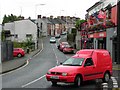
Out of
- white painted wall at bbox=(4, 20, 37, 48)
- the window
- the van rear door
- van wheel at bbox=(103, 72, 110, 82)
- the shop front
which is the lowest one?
van wheel at bbox=(103, 72, 110, 82)

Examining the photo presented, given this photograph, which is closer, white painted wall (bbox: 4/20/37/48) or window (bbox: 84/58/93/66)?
window (bbox: 84/58/93/66)

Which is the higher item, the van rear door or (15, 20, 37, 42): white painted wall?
(15, 20, 37, 42): white painted wall

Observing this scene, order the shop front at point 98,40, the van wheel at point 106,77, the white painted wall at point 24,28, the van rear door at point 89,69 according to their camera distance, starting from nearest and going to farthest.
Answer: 1. the van rear door at point 89,69
2. the van wheel at point 106,77
3. the shop front at point 98,40
4. the white painted wall at point 24,28

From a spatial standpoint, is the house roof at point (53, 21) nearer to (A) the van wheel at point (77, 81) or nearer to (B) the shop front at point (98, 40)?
(B) the shop front at point (98, 40)

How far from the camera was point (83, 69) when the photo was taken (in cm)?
1994

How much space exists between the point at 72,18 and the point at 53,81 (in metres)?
154

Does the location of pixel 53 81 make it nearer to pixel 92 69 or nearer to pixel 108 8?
pixel 92 69

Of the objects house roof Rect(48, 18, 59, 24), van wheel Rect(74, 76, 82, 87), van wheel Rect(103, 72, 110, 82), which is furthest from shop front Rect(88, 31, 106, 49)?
house roof Rect(48, 18, 59, 24)

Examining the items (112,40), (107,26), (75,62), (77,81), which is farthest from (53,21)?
(77,81)

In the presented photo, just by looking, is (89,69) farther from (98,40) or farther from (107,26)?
(98,40)

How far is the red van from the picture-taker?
19078 mm

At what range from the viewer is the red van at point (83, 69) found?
62.6ft

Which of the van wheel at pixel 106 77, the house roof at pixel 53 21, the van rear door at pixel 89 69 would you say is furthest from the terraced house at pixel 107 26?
the house roof at pixel 53 21

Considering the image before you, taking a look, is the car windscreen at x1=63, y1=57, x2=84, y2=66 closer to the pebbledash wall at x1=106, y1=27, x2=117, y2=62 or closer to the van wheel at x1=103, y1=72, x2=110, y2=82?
the van wheel at x1=103, y1=72, x2=110, y2=82
